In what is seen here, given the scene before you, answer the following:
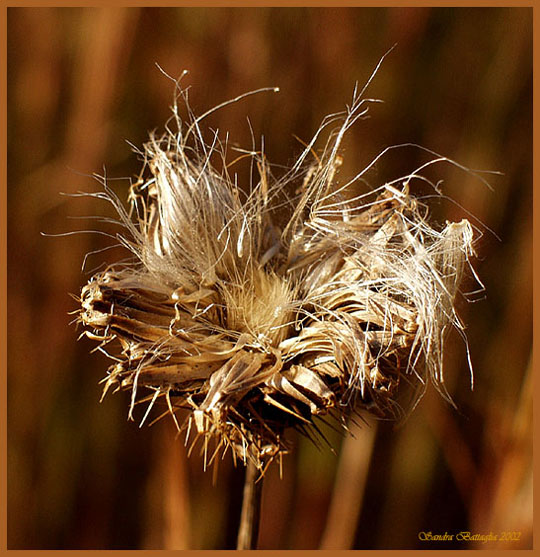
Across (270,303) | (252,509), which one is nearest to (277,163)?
(270,303)

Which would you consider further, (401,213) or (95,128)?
(95,128)

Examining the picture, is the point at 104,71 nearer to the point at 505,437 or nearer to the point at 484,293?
the point at 484,293

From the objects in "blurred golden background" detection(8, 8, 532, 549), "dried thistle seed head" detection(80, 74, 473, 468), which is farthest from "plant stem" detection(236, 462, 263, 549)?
"blurred golden background" detection(8, 8, 532, 549)

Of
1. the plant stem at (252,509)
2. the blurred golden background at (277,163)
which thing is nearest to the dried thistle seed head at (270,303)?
the plant stem at (252,509)

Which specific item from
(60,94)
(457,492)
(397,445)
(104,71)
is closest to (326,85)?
(104,71)

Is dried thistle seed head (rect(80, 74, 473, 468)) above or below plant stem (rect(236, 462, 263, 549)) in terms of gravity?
above

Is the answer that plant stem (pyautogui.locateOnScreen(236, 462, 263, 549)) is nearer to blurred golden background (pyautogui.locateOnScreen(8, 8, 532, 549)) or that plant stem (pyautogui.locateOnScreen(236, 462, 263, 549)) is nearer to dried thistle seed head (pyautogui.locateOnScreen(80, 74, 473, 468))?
dried thistle seed head (pyautogui.locateOnScreen(80, 74, 473, 468))
